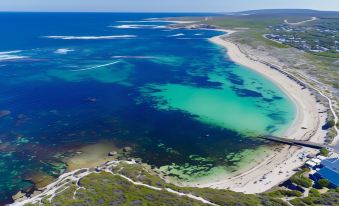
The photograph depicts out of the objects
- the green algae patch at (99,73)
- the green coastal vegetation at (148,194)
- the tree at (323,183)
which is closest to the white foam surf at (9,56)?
the green algae patch at (99,73)

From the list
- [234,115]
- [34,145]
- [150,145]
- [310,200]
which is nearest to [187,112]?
[234,115]

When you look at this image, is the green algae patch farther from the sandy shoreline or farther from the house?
the house

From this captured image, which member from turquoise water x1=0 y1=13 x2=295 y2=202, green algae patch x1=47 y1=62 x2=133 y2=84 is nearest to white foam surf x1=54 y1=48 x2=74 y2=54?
turquoise water x1=0 y1=13 x2=295 y2=202

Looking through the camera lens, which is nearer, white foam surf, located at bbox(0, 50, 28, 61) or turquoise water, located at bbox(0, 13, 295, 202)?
turquoise water, located at bbox(0, 13, 295, 202)

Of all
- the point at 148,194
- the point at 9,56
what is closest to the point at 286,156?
the point at 148,194

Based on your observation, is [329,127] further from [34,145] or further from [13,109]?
[13,109]

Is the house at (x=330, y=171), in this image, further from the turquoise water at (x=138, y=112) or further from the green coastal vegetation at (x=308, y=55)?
the turquoise water at (x=138, y=112)

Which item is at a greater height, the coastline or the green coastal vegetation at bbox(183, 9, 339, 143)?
the green coastal vegetation at bbox(183, 9, 339, 143)
